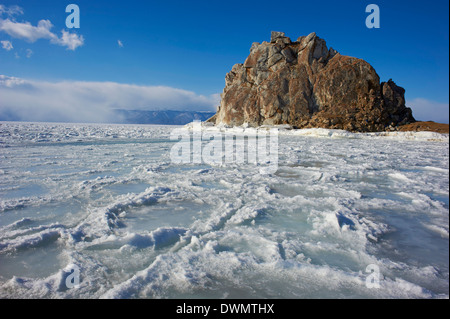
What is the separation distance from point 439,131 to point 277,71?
90.7ft

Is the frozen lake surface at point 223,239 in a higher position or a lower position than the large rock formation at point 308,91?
lower

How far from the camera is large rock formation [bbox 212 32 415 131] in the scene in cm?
3553

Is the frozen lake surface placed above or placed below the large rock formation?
below

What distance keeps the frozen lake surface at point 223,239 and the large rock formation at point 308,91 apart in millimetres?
32996

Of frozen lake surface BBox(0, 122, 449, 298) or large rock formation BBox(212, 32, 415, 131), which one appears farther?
large rock formation BBox(212, 32, 415, 131)

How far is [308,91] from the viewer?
41781 millimetres

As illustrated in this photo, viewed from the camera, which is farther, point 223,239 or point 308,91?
point 308,91

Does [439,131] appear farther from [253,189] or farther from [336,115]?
[253,189]

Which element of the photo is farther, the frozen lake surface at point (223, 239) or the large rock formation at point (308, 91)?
the large rock formation at point (308, 91)

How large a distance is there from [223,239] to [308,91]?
4326 centimetres

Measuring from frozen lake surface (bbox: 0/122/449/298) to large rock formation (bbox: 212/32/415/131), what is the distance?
108ft

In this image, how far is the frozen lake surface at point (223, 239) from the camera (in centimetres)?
221

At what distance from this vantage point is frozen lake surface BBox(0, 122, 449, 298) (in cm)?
221
